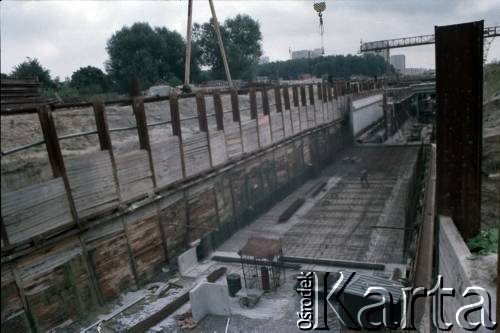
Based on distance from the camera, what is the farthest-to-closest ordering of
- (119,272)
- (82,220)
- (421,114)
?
(421,114) < (119,272) < (82,220)

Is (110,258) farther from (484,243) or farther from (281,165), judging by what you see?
(281,165)

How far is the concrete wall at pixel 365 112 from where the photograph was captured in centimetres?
3278

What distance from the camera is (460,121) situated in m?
7.09

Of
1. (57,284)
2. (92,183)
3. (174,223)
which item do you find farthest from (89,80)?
(57,284)

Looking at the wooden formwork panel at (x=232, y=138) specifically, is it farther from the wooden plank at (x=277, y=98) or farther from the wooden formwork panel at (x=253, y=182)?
the wooden plank at (x=277, y=98)

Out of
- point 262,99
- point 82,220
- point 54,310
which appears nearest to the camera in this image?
point 54,310

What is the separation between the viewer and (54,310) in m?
8.85

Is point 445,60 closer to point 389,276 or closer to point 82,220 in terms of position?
point 389,276

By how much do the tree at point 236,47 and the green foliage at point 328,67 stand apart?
21.5 meters

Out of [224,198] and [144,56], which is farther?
[144,56]

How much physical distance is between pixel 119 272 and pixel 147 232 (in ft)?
4.58

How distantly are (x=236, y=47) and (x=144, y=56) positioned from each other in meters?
14.3

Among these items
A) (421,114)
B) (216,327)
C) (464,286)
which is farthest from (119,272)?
(421,114)

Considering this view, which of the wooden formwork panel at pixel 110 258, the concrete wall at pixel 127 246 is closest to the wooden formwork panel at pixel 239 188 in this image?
the concrete wall at pixel 127 246
